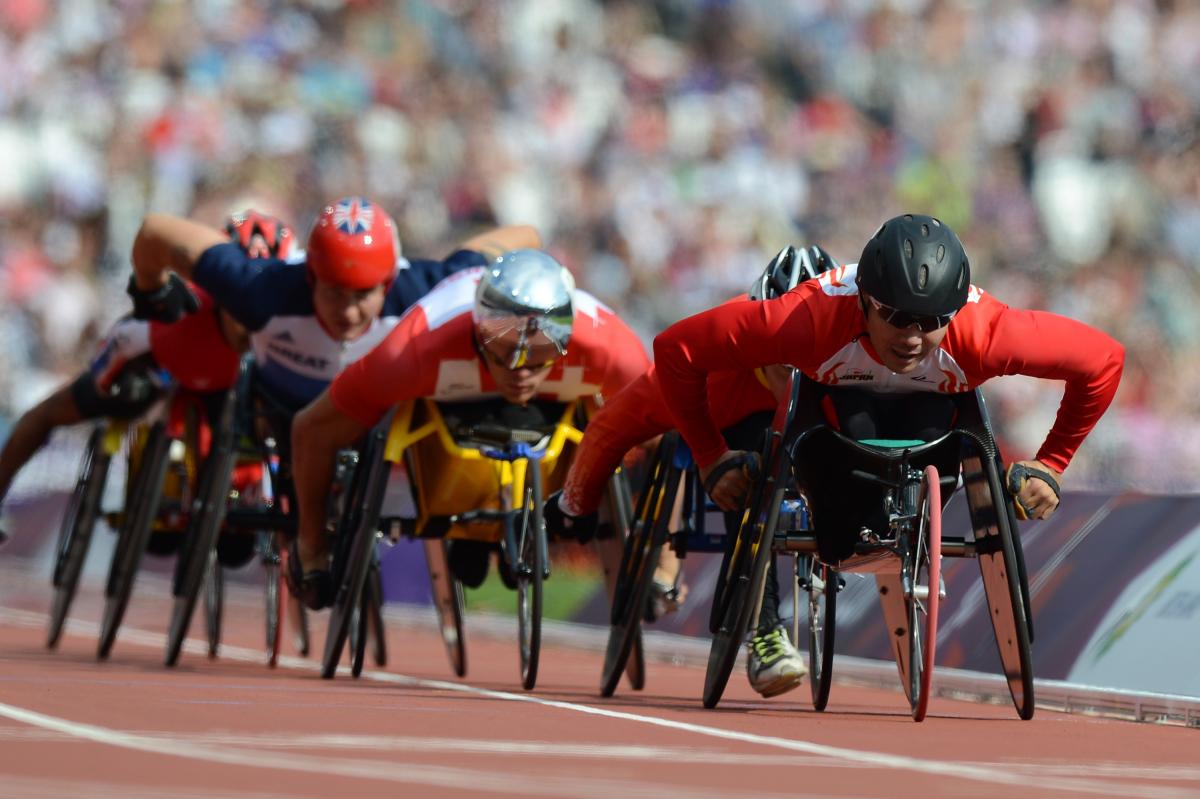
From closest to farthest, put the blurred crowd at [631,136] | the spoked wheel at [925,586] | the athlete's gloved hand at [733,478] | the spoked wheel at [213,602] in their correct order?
the spoked wheel at [925,586], the athlete's gloved hand at [733,478], the spoked wheel at [213,602], the blurred crowd at [631,136]

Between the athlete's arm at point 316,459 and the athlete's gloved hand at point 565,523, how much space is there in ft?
2.95

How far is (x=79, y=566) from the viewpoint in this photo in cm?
1233

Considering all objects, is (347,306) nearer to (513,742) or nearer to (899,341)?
(899,341)

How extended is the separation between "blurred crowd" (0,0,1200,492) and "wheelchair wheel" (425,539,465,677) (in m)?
8.53

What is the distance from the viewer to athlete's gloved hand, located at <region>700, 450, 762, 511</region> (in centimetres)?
796

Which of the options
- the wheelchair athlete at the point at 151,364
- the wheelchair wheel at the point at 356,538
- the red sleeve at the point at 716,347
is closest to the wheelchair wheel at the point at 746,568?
the red sleeve at the point at 716,347

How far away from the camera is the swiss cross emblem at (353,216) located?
33.1ft

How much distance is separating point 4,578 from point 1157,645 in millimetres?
11715

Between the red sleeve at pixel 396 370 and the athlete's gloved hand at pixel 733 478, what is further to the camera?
the red sleeve at pixel 396 370

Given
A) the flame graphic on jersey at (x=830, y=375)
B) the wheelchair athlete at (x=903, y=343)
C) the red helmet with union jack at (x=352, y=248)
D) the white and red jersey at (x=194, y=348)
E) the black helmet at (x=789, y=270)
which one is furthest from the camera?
the white and red jersey at (x=194, y=348)

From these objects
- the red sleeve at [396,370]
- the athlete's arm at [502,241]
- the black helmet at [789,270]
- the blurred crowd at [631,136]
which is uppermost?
the blurred crowd at [631,136]

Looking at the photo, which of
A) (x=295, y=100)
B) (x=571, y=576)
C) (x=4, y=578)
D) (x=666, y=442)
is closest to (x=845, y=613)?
(x=666, y=442)

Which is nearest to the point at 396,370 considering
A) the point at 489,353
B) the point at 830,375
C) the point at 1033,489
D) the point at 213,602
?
the point at 489,353

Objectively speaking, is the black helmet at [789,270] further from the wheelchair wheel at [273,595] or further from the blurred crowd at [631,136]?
the blurred crowd at [631,136]
